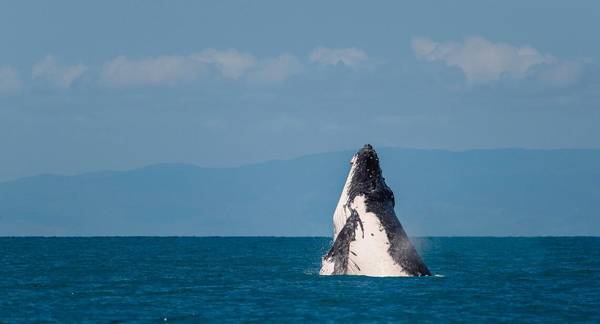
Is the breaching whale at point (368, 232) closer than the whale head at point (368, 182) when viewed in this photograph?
Yes

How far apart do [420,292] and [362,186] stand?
164 inches

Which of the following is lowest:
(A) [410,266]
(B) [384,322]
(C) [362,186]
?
(B) [384,322]

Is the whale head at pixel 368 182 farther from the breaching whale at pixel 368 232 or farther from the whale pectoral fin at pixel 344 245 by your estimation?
the whale pectoral fin at pixel 344 245

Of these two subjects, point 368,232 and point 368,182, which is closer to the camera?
point 368,232

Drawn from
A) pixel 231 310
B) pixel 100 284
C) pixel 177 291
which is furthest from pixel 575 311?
pixel 100 284

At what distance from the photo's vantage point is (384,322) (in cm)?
3100

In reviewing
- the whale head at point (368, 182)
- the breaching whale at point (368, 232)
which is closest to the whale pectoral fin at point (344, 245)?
the breaching whale at point (368, 232)

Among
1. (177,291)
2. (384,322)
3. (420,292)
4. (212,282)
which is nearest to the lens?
(384,322)

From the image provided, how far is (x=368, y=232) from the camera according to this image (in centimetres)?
3769

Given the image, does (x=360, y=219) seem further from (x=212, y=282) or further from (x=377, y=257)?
(x=212, y=282)

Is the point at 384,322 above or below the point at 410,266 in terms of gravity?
below

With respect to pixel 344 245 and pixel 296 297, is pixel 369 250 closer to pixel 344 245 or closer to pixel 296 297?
pixel 344 245

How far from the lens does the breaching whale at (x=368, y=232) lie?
37.8m

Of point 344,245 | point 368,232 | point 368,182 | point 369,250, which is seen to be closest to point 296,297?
point 344,245
